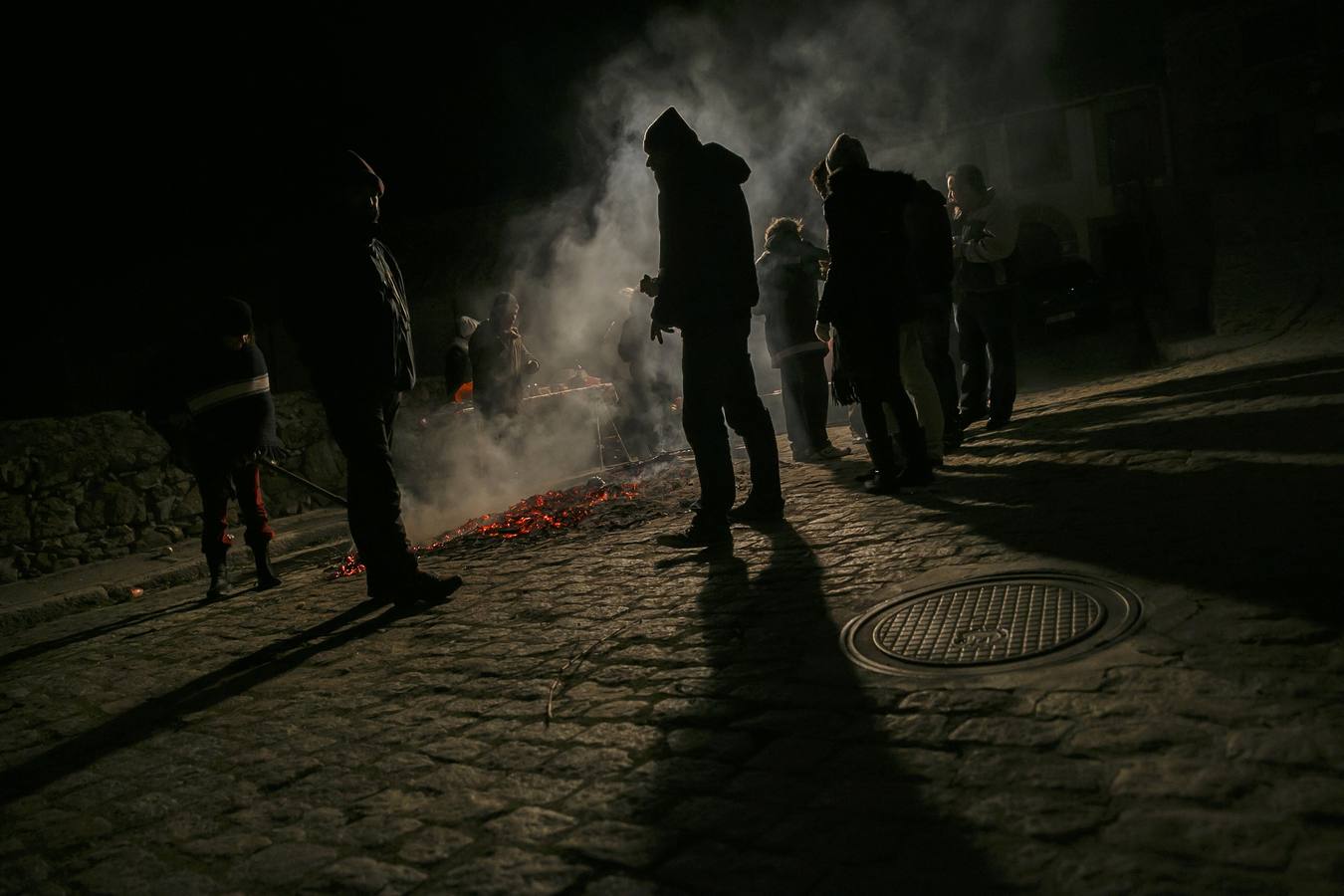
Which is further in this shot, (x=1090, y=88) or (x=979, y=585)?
(x=1090, y=88)

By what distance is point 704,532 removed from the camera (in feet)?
17.7

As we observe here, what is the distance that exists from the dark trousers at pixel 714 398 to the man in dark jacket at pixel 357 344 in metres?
1.58

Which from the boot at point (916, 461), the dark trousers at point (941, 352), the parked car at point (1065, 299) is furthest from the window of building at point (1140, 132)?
the boot at point (916, 461)

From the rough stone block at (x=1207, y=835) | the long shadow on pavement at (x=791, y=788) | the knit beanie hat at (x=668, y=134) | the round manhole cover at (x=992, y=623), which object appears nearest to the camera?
the rough stone block at (x=1207, y=835)

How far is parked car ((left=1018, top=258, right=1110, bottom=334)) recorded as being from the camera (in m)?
23.5

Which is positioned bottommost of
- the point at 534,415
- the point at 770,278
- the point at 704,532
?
the point at 704,532

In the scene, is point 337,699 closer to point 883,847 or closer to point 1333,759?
point 883,847

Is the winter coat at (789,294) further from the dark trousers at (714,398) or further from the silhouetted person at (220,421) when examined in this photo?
the silhouetted person at (220,421)

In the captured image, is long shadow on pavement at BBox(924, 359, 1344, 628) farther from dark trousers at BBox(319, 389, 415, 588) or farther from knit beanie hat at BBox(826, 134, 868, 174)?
dark trousers at BBox(319, 389, 415, 588)

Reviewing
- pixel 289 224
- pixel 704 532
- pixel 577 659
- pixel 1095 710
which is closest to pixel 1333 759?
pixel 1095 710

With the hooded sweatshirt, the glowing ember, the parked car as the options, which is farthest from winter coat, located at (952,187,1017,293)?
the parked car

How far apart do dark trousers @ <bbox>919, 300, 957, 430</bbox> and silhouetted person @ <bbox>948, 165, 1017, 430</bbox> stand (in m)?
0.15

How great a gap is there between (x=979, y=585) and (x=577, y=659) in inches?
61.9

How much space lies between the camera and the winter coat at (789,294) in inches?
330
